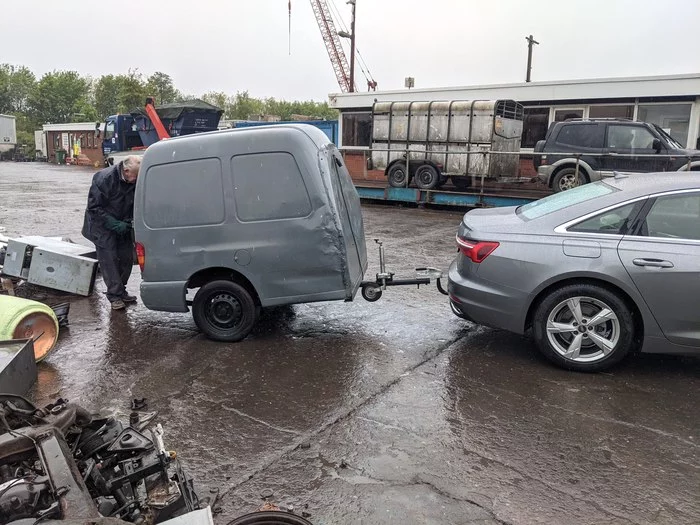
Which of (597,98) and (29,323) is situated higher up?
(597,98)

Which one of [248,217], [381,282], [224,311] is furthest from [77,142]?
[381,282]

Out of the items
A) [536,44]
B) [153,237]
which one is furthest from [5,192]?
[536,44]

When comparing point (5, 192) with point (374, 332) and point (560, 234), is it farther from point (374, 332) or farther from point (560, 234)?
point (560, 234)

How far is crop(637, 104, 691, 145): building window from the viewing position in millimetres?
17969

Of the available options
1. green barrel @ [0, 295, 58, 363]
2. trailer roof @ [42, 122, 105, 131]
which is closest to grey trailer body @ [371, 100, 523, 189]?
green barrel @ [0, 295, 58, 363]

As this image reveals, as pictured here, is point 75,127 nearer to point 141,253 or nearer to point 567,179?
point 567,179

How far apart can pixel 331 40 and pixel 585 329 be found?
6038 centimetres

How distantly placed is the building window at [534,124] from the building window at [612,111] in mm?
1494

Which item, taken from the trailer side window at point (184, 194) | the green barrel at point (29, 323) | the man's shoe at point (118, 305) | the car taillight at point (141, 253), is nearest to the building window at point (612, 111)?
the trailer side window at point (184, 194)

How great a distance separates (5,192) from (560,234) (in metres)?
21.1

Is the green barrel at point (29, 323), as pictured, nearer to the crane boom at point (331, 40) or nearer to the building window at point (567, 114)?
the building window at point (567, 114)

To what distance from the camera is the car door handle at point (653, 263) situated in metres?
4.39

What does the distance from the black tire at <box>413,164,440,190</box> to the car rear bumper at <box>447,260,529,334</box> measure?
11546 mm

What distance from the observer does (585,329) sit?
465 centimetres
